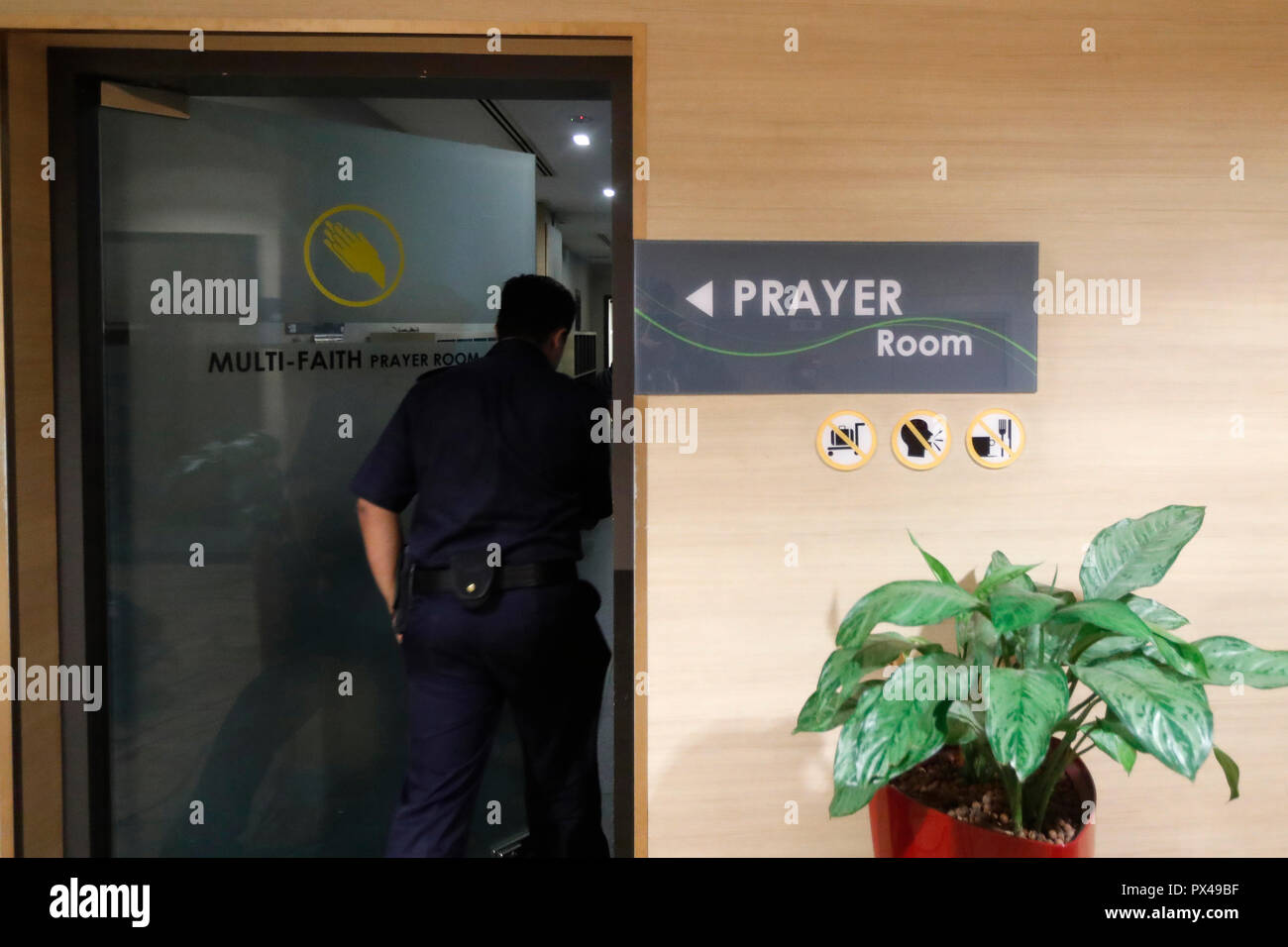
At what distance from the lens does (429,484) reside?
1918 millimetres

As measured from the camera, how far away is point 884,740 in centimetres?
121

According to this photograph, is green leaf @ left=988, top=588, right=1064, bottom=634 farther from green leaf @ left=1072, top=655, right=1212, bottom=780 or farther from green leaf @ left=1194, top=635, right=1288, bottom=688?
green leaf @ left=1194, top=635, right=1288, bottom=688

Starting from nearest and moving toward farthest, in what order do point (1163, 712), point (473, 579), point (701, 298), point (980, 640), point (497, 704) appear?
point (1163, 712)
point (980, 640)
point (701, 298)
point (473, 579)
point (497, 704)

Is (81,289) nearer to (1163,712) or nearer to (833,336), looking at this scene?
(833,336)

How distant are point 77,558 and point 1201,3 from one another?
2.56 metres

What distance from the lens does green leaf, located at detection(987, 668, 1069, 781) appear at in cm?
113

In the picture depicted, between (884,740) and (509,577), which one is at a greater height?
(509,577)

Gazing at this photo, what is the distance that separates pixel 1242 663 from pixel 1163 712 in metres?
0.31

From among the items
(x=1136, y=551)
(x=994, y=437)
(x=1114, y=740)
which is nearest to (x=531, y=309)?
(x=994, y=437)

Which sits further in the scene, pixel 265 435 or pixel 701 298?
pixel 265 435

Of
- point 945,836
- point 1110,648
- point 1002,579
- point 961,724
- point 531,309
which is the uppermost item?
point 531,309

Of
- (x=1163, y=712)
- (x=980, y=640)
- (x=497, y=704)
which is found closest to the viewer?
(x=1163, y=712)
